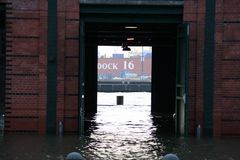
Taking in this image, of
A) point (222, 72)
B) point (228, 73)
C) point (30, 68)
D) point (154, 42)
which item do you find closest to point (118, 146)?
point (30, 68)

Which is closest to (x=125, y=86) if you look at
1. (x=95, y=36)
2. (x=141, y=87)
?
(x=141, y=87)

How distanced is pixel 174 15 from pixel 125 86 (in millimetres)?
Result: 57339

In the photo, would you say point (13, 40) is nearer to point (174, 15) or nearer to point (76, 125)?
point (76, 125)

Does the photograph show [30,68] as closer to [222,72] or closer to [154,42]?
[222,72]

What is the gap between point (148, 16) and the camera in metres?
18.1

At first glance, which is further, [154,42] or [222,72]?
[154,42]

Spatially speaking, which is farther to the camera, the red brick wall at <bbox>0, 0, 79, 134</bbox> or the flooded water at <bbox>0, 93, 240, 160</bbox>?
the red brick wall at <bbox>0, 0, 79, 134</bbox>

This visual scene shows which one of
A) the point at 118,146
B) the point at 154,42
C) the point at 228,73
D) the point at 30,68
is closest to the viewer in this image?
the point at 118,146

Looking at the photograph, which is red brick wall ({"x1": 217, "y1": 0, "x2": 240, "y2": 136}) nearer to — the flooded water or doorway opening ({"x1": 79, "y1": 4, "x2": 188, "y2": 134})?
the flooded water

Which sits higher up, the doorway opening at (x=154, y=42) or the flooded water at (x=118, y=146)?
the doorway opening at (x=154, y=42)

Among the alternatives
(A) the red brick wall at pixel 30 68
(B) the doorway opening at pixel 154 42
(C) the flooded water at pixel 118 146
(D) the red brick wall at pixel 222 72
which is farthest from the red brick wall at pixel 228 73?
(A) the red brick wall at pixel 30 68

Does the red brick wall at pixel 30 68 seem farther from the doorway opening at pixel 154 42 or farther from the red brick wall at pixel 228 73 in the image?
the red brick wall at pixel 228 73

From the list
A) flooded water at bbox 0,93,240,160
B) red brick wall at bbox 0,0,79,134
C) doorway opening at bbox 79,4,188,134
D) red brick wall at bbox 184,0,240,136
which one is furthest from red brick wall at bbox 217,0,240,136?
red brick wall at bbox 0,0,79,134

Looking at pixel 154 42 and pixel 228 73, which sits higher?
pixel 154 42
